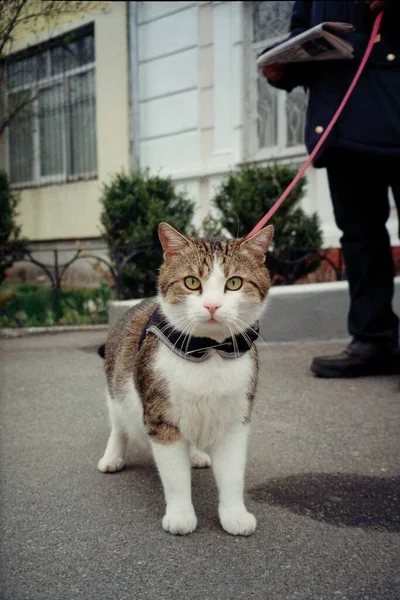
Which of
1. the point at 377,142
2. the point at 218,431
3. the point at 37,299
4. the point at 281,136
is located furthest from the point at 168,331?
the point at 281,136

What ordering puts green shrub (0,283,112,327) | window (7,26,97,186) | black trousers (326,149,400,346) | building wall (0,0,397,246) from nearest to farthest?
black trousers (326,149,400,346), green shrub (0,283,112,327), building wall (0,0,397,246), window (7,26,97,186)

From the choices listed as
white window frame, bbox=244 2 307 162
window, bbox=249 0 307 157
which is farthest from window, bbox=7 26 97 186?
window, bbox=249 0 307 157

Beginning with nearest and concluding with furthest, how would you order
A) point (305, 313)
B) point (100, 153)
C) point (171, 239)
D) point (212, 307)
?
point (212, 307), point (171, 239), point (305, 313), point (100, 153)

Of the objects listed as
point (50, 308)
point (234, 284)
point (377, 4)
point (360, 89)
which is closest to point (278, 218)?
point (50, 308)

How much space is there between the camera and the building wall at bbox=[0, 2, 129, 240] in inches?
326

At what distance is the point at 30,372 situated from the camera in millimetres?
3916

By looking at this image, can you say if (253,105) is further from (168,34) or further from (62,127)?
(62,127)

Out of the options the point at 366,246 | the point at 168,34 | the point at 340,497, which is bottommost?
the point at 340,497

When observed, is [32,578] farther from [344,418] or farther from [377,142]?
[377,142]

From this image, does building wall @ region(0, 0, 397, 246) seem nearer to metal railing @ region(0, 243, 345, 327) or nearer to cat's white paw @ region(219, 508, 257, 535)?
metal railing @ region(0, 243, 345, 327)

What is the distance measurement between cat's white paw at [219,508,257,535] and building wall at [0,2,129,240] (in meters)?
6.63

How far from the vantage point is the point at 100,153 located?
878 cm

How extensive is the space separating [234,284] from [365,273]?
191 centimetres

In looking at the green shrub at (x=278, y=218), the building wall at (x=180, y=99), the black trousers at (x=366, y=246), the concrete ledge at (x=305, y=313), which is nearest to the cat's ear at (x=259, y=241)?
the black trousers at (x=366, y=246)
